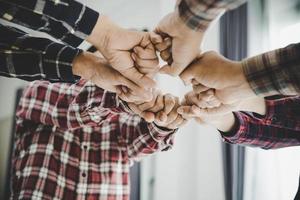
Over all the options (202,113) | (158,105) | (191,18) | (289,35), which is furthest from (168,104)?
(289,35)

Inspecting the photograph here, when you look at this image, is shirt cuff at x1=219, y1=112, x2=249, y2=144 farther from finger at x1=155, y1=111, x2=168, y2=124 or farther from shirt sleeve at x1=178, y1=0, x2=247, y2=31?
shirt sleeve at x1=178, y1=0, x2=247, y2=31

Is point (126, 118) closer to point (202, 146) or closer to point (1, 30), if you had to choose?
point (1, 30)

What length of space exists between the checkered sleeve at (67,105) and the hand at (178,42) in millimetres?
301

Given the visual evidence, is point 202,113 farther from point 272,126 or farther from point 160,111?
point 272,126

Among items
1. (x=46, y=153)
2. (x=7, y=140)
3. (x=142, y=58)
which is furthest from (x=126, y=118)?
(x=7, y=140)

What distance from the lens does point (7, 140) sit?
326 cm

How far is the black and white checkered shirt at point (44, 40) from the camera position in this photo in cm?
71

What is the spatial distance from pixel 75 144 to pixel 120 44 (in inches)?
25.5

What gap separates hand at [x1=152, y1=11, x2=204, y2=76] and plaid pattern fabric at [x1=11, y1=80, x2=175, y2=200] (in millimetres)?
353

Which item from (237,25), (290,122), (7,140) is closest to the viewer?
(290,122)

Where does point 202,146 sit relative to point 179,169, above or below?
above

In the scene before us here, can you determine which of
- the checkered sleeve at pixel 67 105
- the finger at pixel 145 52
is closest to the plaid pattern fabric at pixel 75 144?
the checkered sleeve at pixel 67 105

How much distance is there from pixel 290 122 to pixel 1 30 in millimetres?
958

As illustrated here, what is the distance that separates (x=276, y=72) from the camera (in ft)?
2.27
